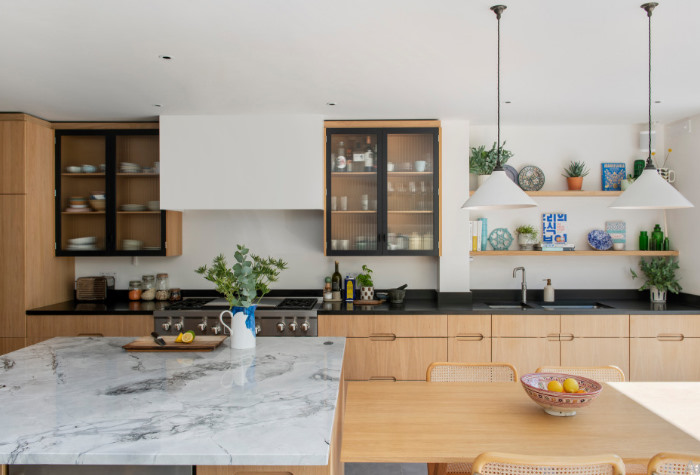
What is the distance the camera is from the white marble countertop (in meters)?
1.28

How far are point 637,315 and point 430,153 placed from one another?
204 cm

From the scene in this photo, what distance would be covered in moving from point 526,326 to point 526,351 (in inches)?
7.6

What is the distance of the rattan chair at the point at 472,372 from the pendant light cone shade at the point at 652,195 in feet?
3.22

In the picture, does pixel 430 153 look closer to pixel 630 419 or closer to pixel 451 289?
pixel 451 289

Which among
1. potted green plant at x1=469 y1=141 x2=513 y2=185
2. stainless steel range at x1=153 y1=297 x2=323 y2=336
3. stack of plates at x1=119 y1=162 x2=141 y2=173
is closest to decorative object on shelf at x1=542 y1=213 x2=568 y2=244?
potted green plant at x1=469 y1=141 x2=513 y2=185

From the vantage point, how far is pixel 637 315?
365 cm

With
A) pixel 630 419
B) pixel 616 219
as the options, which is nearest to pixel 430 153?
pixel 616 219

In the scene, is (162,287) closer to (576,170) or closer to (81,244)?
(81,244)

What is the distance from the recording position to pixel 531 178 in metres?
4.31

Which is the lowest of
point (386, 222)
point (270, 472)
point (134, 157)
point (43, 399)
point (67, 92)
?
point (270, 472)

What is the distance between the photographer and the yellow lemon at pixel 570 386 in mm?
1812

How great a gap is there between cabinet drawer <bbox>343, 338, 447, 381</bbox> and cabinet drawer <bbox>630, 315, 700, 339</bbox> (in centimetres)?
146

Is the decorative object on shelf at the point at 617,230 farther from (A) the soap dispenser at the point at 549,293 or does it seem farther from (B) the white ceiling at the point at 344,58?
(B) the white ceiling at the point at 344,58

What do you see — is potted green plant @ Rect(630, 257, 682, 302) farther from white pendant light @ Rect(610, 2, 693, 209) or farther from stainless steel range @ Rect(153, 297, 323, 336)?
stainless steel range @ Rect(153, 297, 323, 336)
